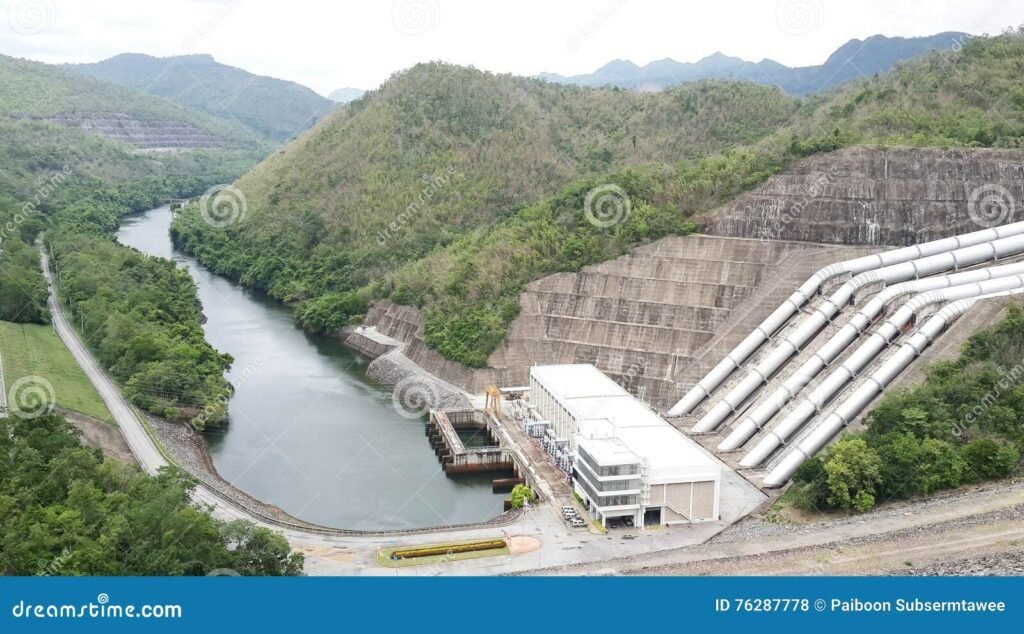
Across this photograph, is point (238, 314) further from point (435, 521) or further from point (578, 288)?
point (435, 521)

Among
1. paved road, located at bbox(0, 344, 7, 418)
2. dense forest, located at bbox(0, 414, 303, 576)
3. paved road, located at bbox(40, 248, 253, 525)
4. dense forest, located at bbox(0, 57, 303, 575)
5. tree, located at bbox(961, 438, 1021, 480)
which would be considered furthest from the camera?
paved road, located at bbox(0, 344, 7, 418)

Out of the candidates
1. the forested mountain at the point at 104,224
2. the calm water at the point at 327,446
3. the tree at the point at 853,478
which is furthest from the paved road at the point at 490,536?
the forested mountain at the point at 104,224

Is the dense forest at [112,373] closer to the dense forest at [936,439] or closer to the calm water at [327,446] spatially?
the calm water at [327,446]

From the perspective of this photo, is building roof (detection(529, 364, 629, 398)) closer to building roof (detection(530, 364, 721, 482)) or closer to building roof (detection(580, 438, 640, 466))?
building roof (detection(530, 364, 721, 482))

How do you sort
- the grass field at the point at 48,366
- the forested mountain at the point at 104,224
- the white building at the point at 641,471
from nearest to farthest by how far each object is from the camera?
the white building at the point at 641,471 < the grass field at the point at 48,366 < the forested mountain at the point at 104,224

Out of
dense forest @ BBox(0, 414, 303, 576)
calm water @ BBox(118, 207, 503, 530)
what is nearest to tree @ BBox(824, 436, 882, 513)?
calm water @ BBox(118, 207, 503, 530)

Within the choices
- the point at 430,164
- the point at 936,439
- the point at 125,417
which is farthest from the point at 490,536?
the point at 430,164

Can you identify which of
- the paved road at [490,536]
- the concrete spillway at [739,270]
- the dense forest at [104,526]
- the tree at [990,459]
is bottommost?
the paved road at [490,536]

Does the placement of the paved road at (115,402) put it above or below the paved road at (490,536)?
above
